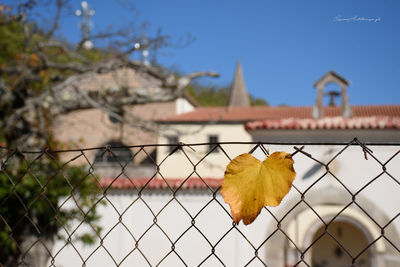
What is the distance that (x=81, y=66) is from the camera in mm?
6832

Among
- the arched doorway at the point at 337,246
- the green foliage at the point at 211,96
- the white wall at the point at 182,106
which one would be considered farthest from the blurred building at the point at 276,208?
the green foliage at the point at 211,96

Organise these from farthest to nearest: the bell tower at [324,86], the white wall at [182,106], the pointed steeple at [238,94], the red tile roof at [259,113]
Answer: the pointed steeple at [238,94] → the white wall at [182,106] → the red tile roof at [259,113] → the bell tower at [324,86]

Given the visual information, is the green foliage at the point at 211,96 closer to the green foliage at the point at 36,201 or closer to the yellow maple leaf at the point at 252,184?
the green foliage at the point at 36,201

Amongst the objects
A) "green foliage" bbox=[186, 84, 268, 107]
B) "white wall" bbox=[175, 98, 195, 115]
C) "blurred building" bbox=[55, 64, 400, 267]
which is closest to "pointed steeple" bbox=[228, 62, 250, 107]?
"green foliage" bbox=[186, 84, 268, 107]

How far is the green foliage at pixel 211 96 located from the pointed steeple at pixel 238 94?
71 centimetres

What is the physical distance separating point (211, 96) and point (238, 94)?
12.4 feet

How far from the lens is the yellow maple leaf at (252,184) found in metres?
0.89

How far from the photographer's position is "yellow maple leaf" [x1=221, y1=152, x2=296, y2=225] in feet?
2.92

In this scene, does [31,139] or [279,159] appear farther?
[31,139]

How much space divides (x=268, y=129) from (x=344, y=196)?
169cm

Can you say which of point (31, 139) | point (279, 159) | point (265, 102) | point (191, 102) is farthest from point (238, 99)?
point (279, 159)

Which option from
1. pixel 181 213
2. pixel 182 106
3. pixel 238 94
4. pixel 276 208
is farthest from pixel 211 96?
pixel 276 208

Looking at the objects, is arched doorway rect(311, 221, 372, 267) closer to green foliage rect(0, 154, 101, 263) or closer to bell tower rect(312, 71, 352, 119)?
bell tower rect(312, 71, 352, 119)

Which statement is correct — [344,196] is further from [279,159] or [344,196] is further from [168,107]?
[168,107]
